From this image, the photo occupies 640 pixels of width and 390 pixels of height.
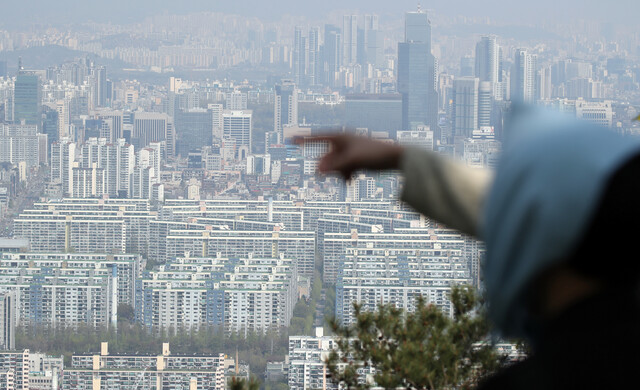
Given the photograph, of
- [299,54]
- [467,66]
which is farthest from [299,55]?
[467,66]

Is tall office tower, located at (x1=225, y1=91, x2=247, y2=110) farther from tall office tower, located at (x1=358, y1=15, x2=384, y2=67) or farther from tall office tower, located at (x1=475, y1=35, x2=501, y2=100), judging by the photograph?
tall office tower, located at (x1=475, y1=35, x2=501, y2=100)

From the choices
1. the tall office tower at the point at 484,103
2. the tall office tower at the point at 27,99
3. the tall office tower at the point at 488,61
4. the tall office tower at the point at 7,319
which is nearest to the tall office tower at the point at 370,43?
the tall office tower at the point at 488,61

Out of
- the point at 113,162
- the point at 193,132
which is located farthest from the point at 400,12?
the point at 113,162

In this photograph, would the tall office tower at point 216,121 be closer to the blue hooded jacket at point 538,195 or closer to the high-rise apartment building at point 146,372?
the high-rise apartment building at point 146,372

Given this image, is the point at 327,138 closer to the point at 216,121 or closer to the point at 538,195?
the point at 538,195

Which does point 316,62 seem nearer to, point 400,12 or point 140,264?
point 400,12

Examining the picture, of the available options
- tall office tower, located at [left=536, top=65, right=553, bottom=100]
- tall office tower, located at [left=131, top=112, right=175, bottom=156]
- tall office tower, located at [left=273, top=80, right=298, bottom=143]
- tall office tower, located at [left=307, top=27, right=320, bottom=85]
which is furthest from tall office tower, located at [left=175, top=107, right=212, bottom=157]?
tall office tower, located at [left=536, top=65, right=553, bottom=100]
